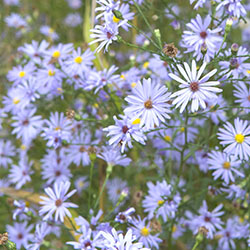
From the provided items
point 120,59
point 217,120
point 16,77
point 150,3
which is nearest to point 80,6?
point 120,59

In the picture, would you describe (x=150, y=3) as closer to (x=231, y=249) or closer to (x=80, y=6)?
(x=231, y=249)

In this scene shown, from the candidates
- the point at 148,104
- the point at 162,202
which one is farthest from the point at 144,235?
the point at 148,104

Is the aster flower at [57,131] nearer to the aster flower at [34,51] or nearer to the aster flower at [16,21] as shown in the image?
the aster flower at [34,51]

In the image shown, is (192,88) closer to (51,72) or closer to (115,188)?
(51,72)

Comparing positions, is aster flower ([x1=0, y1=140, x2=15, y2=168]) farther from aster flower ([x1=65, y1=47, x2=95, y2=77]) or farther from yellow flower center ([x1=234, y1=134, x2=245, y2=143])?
yellow flower center ([x1=234, y1=134, x2=245, y2=143])

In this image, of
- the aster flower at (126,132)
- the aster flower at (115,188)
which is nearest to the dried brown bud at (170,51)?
the aster flower at (126,132)

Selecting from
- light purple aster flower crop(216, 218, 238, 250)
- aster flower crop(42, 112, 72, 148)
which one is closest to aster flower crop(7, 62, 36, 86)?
aster flower crop(42, 112, 72, 148)
